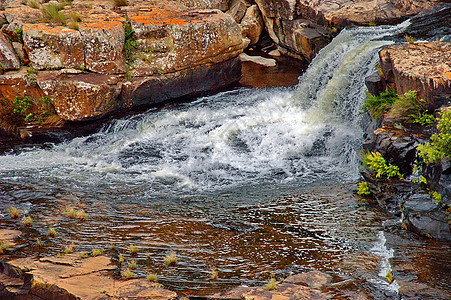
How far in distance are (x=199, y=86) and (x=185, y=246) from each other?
24.7 feet

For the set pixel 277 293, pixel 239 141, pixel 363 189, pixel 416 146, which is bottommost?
pixel 277 293

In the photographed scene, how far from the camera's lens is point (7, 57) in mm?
10586

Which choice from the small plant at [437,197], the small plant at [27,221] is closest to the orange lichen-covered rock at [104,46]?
the small plant at [27,221]

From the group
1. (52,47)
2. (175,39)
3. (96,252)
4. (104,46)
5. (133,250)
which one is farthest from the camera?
(175,39)

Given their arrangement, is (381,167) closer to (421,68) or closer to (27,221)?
(421,68)

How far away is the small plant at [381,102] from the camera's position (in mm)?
8327

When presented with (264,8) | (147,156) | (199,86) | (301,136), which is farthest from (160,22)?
(264,8)

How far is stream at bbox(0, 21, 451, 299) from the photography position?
5.48 meters

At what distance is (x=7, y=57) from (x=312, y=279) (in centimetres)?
949

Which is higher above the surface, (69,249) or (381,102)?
(381,102)

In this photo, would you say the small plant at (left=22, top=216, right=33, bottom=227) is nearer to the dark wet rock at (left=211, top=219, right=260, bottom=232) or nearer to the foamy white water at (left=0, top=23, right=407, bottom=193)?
the foamy white water at (left=0, top=23, right=407, bottom=193)

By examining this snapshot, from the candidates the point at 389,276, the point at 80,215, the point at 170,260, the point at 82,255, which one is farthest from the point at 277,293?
the point at 80,215

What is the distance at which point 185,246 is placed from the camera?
20.1 ft

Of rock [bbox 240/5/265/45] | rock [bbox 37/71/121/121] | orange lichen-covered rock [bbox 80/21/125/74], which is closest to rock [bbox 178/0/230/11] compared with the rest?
rock [bbox 240/5/265/45]
